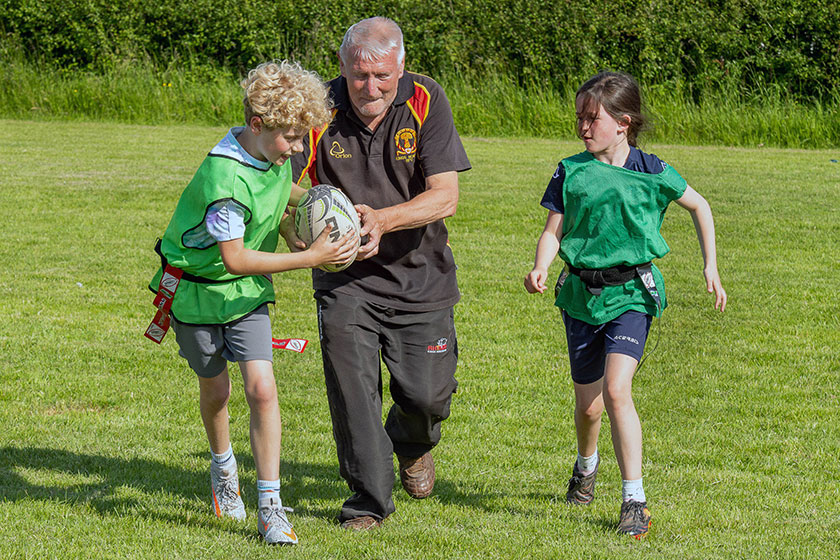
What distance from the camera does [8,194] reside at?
13.9 metres

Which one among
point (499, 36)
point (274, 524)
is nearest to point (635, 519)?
point (274, 524)

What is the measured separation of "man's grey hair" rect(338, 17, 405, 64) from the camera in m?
4.77

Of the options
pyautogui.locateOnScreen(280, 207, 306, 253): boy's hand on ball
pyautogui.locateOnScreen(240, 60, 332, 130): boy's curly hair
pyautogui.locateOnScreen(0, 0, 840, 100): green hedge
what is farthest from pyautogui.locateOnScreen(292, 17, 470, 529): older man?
pyautogui.locateOnScreen(0, 0, 840, 100): green hedge

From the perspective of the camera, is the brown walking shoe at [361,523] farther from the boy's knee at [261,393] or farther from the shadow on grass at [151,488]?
the boy's knee at [261,393]

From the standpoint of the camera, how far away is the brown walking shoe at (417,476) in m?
5.39

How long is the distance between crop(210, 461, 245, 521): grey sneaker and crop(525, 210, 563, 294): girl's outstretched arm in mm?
1557

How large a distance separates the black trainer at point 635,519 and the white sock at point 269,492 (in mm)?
1457

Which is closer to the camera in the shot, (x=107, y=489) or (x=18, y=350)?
(x=107, y=489)

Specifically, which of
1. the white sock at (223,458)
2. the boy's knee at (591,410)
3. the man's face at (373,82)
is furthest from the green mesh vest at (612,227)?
the white sock at (223,458)

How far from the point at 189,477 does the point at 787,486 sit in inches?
114

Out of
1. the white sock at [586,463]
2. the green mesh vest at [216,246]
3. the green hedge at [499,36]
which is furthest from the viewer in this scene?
the green hedge at [499,36]

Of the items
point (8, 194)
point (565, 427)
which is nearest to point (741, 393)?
point (565, 427)

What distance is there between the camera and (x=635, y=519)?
4727mm

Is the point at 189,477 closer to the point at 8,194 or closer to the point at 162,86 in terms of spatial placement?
the point at 8,194
